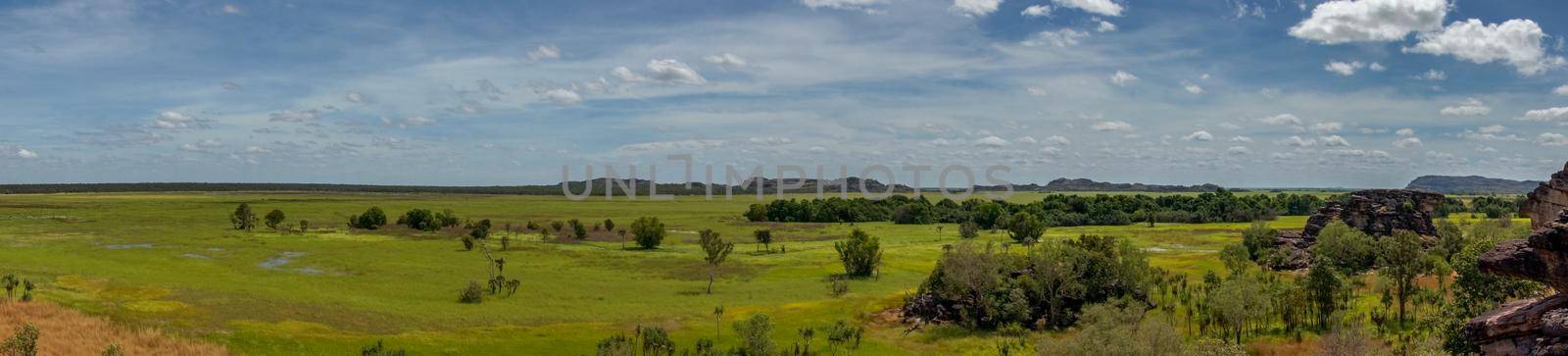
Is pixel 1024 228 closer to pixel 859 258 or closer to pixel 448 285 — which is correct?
pixel 859 258

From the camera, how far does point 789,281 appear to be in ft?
264

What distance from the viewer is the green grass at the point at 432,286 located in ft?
172

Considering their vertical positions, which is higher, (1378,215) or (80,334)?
(1378,215)

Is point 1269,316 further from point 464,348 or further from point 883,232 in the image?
point 883,232

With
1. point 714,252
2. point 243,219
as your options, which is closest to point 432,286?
point 714,252

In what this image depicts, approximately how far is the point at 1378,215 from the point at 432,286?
329 ft

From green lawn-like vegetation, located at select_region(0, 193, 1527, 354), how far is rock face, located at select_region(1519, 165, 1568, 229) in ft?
66.7

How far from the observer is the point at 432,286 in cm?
7181

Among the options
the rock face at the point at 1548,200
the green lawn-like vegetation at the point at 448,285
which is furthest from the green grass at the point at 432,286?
the rock face at the point at 1548,200

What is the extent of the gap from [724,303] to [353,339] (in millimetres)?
26802

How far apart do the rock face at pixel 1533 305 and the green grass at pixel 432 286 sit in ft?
91.3

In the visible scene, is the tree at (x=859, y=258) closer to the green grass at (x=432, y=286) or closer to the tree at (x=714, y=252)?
the green grass at (x=432, y=286)

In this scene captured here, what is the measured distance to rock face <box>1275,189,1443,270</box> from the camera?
305 feet

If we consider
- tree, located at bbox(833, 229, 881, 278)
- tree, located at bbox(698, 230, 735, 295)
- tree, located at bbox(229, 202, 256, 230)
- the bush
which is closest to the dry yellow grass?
the bush
